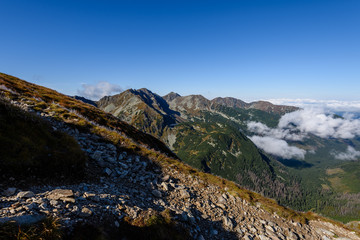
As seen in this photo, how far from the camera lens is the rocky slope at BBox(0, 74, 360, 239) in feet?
19.6

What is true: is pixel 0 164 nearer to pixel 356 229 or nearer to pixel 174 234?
pixel 174 234

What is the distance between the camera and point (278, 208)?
13.3 metres

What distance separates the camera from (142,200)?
9.70 meters

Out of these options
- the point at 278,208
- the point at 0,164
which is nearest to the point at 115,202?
the point at 0,164

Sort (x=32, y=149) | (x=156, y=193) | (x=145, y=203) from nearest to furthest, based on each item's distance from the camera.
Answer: (x=32, y=149) < (x=145, y=203) < (x=156, y=193)

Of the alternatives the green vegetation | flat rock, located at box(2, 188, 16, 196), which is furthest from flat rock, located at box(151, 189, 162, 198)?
flat rock, located at box(2, 188, 16, 196)

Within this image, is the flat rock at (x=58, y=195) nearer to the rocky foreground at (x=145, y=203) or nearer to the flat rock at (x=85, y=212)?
the rocky foreground at (x=145, y=203)

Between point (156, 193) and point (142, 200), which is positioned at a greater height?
point (142, 200)

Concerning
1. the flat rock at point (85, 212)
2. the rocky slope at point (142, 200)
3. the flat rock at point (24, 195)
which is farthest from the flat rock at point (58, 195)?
the flat rock at point (85, 212)

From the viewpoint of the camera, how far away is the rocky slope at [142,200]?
19.6 feet

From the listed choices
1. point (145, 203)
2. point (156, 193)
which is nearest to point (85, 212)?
point (145, 203)

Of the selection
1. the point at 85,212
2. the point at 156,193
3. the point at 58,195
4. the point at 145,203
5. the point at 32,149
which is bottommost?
the point at 156,193

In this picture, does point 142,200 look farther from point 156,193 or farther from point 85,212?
point 85,212

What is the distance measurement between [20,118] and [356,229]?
26.3 meters
